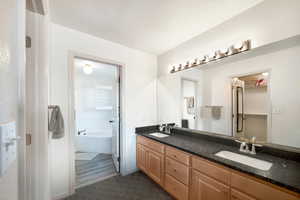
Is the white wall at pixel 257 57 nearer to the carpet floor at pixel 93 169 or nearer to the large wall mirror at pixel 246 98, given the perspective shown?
the large wall mirror at pixel 246 98

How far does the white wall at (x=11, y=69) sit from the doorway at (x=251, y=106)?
2.02 meters

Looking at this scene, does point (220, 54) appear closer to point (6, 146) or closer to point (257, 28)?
point (257, 28)

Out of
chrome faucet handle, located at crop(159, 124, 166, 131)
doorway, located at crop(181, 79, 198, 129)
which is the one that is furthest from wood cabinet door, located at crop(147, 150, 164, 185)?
doorway, located at crop(181, 79, 198, 129)

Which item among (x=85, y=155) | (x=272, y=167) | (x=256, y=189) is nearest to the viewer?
(x=256, y=189)

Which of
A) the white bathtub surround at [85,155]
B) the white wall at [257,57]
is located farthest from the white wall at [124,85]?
the white bathtub surround at [85,155]

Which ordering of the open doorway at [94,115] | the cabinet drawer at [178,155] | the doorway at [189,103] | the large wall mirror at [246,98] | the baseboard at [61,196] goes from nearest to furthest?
the large wall mirror at [246,98] → the cabinet drawer at [178,155] → the baseboard at [61,196] → the doorway at [189,103] → the open doorway at [94,115]

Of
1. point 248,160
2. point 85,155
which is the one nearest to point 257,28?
point 248,160

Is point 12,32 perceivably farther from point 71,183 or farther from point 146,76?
point 146,76

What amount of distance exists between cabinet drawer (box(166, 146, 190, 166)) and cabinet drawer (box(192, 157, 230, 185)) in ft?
0.31

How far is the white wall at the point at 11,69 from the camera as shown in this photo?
0.38 meters

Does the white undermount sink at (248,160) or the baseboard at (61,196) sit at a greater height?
the white undermount sink at (248,160)

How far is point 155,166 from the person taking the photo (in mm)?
2027

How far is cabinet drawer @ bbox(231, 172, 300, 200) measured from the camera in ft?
2.98

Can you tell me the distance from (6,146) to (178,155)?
1.59 meters
